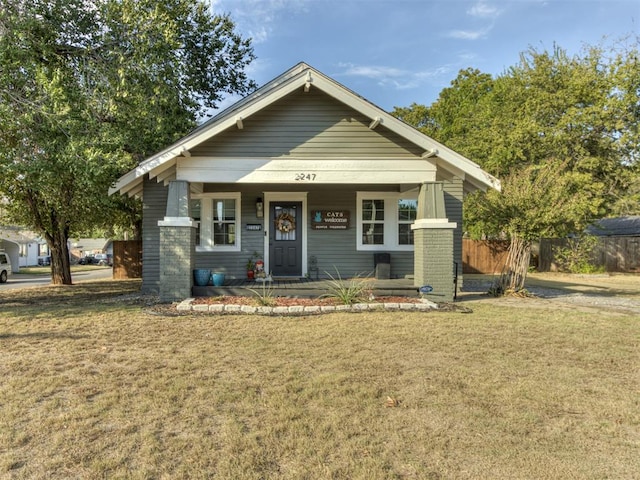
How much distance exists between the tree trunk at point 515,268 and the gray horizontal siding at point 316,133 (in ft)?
12.0

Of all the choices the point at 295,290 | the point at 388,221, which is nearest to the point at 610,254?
the point at 388,221

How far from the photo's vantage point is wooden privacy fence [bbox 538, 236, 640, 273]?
22.0 metres

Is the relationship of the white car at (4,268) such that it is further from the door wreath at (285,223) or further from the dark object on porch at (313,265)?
the dark object on porch at (313,265)

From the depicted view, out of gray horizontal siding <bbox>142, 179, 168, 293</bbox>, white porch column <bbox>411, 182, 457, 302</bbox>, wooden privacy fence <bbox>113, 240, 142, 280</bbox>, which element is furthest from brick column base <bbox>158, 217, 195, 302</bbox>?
wooden privacy fence <bbox>113, 240, 142, 280</bbox>

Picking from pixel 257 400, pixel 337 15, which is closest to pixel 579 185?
pixel 337 15

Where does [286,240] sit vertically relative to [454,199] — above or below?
below

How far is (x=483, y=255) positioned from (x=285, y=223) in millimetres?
13570

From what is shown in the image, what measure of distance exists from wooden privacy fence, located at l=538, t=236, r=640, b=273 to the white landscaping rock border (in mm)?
17585

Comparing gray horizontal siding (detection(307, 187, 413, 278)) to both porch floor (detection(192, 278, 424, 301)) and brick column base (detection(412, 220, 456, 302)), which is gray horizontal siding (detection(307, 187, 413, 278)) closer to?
porch floor (detection(192, 278, 424, 301))

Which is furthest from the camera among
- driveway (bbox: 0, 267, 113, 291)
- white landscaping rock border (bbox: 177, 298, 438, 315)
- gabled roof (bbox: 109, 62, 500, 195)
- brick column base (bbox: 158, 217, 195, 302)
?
driveway (bbox: 0, 267, 113, 291)

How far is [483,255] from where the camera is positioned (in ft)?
67.2

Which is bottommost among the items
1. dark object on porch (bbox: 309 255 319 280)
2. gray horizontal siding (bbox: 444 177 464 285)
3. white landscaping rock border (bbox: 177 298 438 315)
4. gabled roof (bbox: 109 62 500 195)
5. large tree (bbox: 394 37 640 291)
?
white landscaping rock border (bbox: 177 298 438 315)

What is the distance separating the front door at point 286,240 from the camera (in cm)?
1098

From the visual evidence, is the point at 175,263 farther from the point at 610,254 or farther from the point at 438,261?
the point at 610,254
